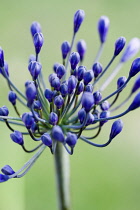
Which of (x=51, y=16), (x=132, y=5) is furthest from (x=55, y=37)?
(x=132, y=5)

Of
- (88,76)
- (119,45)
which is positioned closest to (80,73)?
(88,76)

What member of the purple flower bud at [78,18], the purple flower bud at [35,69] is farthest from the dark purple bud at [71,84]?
the purple flower bud at [78,18]

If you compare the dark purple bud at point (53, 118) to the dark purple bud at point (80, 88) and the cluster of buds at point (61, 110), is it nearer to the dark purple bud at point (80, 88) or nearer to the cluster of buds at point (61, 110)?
the cluster of buds at point (61, 110)

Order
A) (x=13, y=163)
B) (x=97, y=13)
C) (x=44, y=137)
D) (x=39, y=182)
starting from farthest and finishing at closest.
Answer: (x=97, y=13) → (x=39, y=182) → (x=13, y=163) → (x=44, y=137)

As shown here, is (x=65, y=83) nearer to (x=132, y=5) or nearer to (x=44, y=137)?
(x=44, y=137)

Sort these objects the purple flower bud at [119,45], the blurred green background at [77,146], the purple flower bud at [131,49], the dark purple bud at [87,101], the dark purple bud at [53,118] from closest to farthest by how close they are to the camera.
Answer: the dark purple bud at [87,101]
the dark purple bud at [53,118]
the purple flower bud at [119,45]
the purple flower bud at [131,49]
the blurred green background at [77,146]
